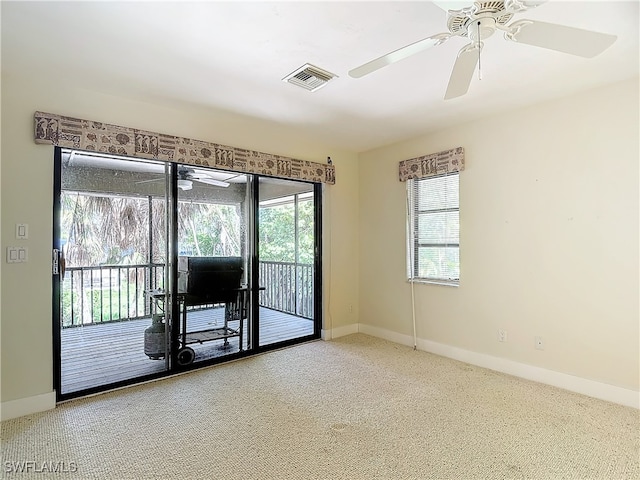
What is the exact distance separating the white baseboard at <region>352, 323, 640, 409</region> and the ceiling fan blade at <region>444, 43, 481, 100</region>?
8.12ft

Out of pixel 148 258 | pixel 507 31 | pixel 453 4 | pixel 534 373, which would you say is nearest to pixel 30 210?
pixel 148 258

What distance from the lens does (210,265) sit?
11.6 feet

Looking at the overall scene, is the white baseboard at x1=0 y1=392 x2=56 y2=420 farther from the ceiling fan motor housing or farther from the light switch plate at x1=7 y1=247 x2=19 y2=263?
the ceiling fan motor housing

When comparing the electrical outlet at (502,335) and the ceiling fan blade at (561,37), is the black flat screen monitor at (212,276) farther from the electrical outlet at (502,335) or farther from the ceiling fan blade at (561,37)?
the ceiling fan blade at (561,37)

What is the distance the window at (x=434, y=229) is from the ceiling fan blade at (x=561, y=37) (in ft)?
6.62

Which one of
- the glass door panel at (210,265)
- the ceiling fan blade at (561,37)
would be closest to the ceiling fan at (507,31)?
the ceiling fan blade at (561,37)

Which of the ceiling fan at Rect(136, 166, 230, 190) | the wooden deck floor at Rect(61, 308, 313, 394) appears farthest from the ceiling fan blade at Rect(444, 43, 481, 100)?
the wooden deck floor at Rect(61, 308, 313, 394)

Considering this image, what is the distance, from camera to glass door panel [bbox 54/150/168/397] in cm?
284

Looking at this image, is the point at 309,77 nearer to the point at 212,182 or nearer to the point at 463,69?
the point at 463,69

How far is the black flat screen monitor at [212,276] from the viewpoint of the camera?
134 inches

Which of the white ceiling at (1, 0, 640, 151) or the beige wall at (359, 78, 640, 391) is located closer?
the white ceiling at (1, 0, 640, 151)

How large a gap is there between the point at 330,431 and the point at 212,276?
76.2 inches

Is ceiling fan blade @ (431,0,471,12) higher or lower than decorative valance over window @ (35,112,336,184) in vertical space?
higher

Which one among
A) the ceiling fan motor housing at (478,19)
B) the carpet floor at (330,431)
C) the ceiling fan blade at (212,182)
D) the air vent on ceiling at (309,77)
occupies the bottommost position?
the carpet floor at (330,431)
